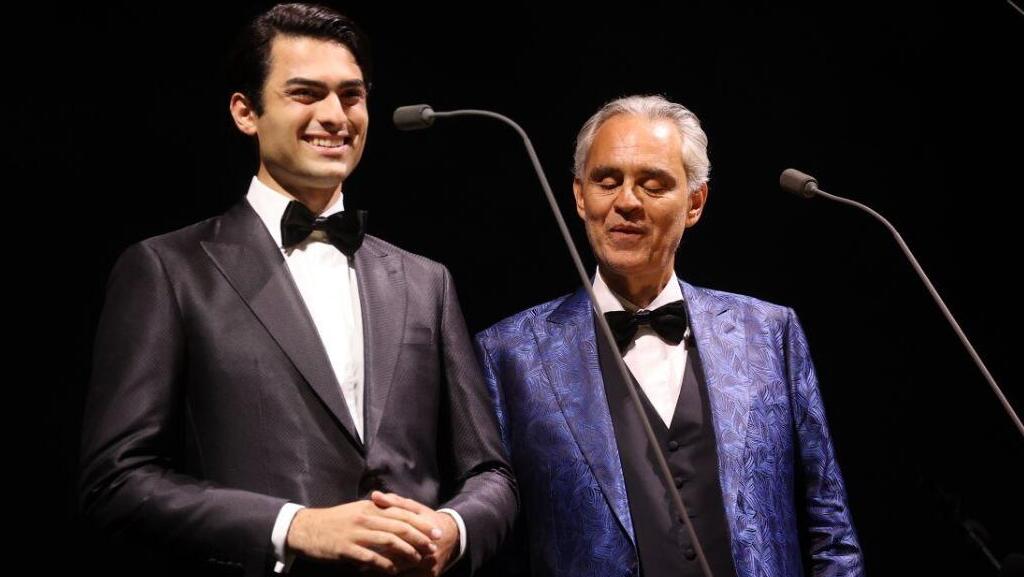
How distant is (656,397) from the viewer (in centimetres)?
265

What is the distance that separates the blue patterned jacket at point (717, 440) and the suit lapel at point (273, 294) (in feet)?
1.70

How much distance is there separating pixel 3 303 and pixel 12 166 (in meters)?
0.31

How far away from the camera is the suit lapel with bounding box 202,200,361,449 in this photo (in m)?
2.17

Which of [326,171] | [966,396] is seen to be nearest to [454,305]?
[326,171]

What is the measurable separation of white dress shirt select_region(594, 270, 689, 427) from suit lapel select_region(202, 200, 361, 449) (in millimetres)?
715

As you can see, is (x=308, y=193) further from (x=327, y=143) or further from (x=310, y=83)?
(x=310, y=83)

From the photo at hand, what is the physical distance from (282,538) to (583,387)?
2.60ft

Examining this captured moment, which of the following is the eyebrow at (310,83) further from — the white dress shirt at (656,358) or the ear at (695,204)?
the ear at (695,204)

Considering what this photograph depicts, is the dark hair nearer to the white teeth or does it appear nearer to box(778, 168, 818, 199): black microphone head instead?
the white teeth

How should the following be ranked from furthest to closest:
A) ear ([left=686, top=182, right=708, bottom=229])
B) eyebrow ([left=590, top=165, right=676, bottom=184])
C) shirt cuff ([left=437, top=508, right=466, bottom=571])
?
ear ([left=686, top=182, right=708, bottom=229]) < eyebrow ([left=590, top=165, right=676, bottom=184]) < shirt cuff ([left=437, top=508, right=466, bottom=571])

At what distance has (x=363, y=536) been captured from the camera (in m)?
1.99

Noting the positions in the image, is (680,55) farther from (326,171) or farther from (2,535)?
(2,535)

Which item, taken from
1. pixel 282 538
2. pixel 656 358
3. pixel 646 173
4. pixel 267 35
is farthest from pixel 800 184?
pixel 282 538

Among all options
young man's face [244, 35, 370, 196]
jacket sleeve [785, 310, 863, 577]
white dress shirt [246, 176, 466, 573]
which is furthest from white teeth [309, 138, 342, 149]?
jacket sleeve [785, 310, 863, 577]
